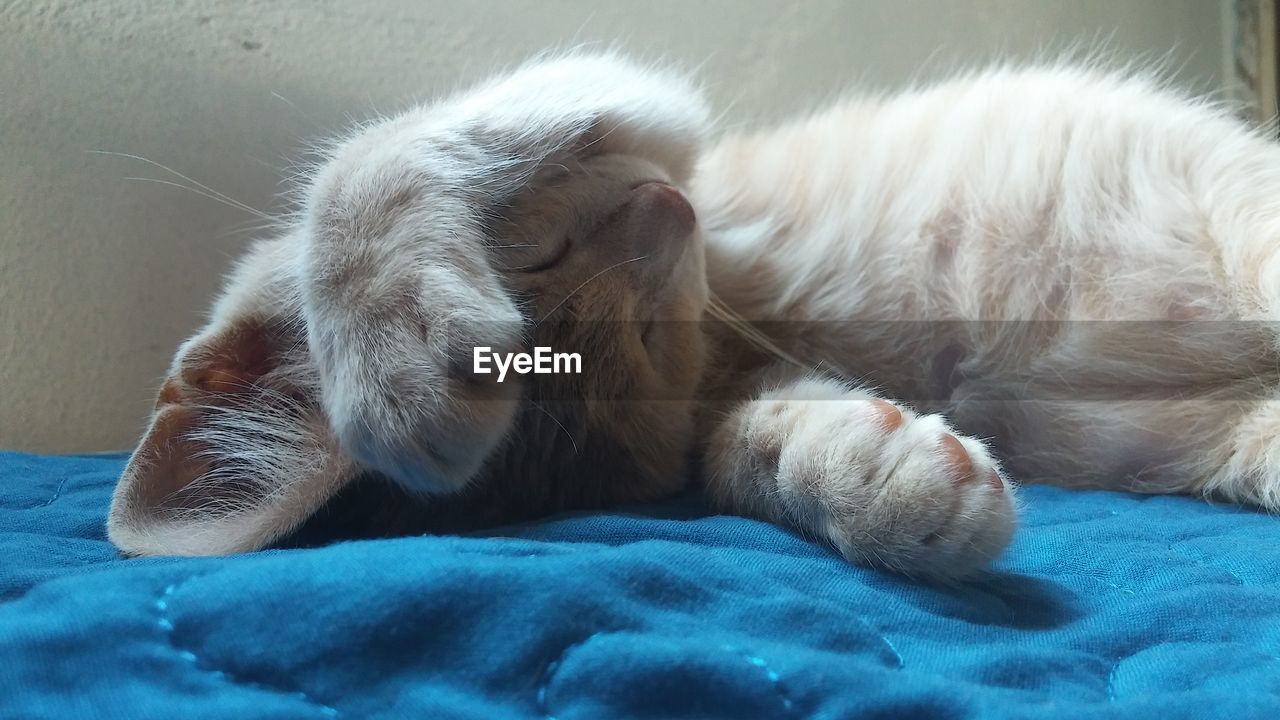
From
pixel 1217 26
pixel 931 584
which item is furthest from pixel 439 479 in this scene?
pixel 1217 26

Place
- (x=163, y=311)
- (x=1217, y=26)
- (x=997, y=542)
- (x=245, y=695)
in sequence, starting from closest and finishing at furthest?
1. (x=245, y=695)
2. (x=997, y=542)
3. (x=163, y=311)
4. (x=1217, y=26)

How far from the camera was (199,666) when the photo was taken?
1.29 feet

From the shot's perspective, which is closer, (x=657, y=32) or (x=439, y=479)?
(x=439, y=479)

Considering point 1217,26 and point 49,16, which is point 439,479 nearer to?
point 49,16

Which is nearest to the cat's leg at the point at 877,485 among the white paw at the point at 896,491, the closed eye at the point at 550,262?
the white paw at the point at 896,491

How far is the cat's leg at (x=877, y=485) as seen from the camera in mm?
528

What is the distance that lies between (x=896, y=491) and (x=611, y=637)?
0.24 metres

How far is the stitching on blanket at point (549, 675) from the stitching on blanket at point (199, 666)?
0.09 m

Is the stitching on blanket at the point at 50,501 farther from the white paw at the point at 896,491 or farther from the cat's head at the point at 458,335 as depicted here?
the white paw at the point at 896,491

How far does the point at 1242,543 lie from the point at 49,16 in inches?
56.2

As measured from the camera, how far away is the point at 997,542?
53cm

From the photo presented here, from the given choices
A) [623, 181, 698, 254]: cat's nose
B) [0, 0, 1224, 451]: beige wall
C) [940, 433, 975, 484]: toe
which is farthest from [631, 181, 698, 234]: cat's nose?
[0, 0, 1224, 451]: beige wall

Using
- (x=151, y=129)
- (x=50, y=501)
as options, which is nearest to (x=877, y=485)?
(x=50, y=501)

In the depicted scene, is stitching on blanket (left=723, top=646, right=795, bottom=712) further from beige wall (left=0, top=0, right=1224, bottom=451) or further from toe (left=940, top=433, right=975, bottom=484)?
beige wall (left=0, top=0, right=1224, bottom=451)
